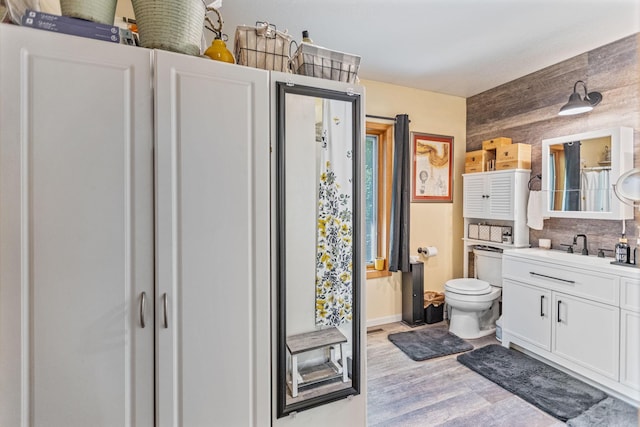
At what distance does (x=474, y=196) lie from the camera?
334 centimetres

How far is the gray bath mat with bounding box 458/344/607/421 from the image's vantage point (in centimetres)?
195

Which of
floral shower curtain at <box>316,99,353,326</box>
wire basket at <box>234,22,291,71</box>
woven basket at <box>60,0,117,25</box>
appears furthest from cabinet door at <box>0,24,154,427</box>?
floral shower curtain at <box>316,99,353,326</box>

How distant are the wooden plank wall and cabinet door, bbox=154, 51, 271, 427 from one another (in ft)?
9.45

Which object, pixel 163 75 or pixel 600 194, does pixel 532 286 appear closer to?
pixel 600 194

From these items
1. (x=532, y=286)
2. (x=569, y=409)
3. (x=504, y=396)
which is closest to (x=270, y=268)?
(x=504, y=396)

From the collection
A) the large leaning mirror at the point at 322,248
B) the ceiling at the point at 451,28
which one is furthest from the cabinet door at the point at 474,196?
the large leaning mirror at the point at 322,248

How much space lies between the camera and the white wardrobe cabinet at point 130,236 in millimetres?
917

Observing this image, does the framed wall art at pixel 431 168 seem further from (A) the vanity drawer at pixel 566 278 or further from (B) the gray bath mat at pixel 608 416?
(B) the gray bath mat at pixel 608 416

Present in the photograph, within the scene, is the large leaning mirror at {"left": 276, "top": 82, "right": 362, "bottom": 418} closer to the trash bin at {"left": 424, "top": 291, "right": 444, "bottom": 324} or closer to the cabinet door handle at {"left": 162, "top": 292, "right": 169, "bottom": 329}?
Answer: the cabinet door handle at {"left": 162, "top": 292, "right": 169, "bottom": 329}

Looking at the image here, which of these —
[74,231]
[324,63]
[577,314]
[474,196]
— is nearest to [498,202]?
[474,196]

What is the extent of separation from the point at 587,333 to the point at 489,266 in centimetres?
114

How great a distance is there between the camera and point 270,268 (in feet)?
4.10

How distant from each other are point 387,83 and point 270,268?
109 inches

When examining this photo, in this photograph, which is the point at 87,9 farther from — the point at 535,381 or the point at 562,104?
the point at 562,104
